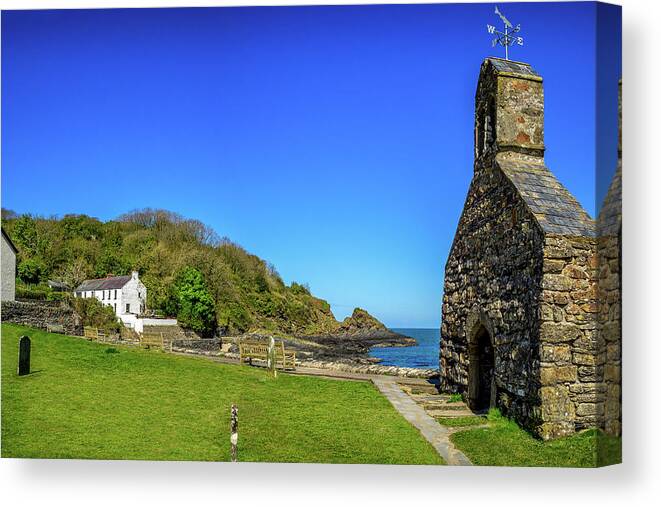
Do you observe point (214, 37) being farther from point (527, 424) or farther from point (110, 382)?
point (527, 424)

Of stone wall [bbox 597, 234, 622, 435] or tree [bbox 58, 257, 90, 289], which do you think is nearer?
stone wall [bbox 597, 234, 622, 435]

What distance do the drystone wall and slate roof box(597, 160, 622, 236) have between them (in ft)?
2.64

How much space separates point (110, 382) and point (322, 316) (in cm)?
337

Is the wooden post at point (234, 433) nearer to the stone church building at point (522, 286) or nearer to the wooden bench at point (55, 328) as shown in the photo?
the wooden bench at point (55, 328)

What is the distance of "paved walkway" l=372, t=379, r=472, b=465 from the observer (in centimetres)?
831

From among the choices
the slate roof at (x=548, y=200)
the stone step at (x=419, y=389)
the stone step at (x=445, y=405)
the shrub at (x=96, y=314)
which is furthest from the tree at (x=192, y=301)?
the slate roof at (x=548, y=200)

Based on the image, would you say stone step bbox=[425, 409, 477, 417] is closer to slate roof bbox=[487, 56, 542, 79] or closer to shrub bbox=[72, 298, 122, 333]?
shrub bbox=[72, 298, 122, 333]

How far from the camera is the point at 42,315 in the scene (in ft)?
32.9

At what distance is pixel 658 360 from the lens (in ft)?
27.0

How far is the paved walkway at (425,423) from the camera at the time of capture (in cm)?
831

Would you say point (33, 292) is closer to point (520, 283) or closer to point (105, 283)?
point (105, 283)

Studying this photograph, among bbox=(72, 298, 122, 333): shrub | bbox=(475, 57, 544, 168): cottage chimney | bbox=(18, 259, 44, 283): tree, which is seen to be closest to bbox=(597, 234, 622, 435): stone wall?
bbox=(475, 57, 544, 168): cottage chimney

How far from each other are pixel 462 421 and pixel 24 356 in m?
6.63

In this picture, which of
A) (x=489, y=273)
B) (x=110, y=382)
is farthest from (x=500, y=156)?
(x=110, y=382)
